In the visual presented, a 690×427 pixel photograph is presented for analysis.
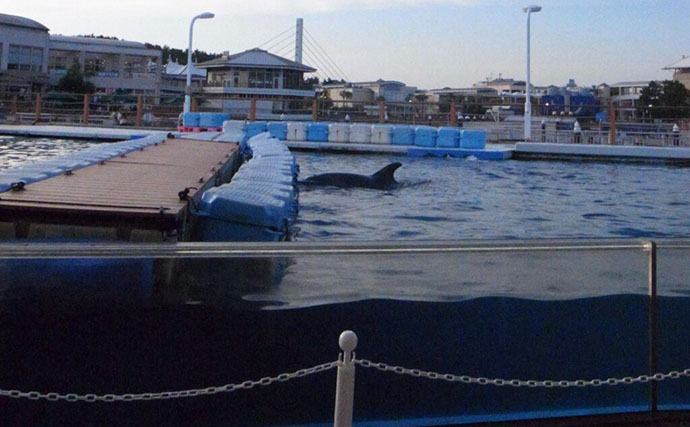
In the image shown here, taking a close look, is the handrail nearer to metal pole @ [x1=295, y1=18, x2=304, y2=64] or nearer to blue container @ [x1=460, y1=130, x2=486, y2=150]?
blue container @ [x1=460, y1=130, x2=486, y2=150]

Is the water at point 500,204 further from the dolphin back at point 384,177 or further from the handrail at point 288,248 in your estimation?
the handrail at point 288,248

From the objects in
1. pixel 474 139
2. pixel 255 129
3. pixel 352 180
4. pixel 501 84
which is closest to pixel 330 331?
pixel 352 180

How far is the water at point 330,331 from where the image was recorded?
327 centimetres

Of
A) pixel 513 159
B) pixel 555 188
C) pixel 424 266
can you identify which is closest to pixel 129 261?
pixel 424 266

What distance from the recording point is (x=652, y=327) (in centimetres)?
365

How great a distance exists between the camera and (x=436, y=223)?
1060cm

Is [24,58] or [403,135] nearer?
[403,135]

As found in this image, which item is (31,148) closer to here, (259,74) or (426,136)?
(426,136)

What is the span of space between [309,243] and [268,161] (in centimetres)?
728

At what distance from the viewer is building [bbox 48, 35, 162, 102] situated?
62969 millimetres

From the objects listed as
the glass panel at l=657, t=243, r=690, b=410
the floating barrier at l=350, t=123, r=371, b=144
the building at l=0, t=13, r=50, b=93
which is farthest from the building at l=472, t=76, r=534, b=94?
the glass panel at l=657, t=243, r=690, b=410

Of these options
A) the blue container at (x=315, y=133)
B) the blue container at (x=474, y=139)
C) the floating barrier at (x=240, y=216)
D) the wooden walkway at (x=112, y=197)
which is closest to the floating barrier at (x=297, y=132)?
the blue container at (x=315, y=133)

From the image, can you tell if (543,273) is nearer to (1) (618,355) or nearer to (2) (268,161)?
(1) (618,355)

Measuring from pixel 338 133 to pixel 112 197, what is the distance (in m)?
17.7
